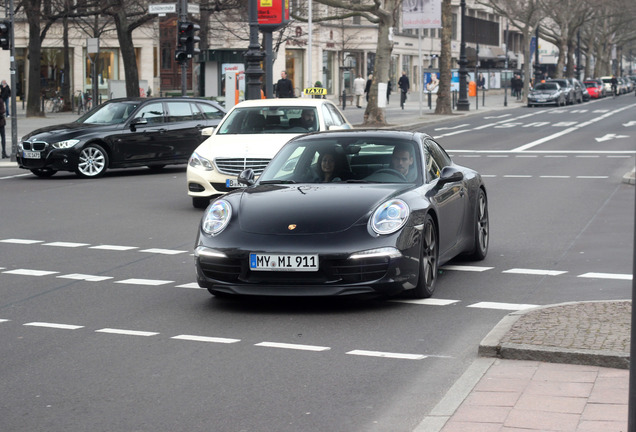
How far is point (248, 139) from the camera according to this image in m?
16.5

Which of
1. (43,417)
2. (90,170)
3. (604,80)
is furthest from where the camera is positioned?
(604,80)

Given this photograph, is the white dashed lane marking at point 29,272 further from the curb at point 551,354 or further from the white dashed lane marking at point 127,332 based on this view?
the curb at point 551,354

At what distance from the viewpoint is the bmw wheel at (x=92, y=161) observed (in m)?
22.2

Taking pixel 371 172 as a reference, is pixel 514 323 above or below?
below

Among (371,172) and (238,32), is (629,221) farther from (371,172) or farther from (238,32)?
(238,32)

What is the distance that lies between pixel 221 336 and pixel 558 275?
3751 mm

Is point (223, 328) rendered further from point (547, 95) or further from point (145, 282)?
point (547, 95)

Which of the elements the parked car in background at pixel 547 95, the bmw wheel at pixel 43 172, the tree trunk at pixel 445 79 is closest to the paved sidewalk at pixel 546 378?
the bmw wheel at pixel 43 172

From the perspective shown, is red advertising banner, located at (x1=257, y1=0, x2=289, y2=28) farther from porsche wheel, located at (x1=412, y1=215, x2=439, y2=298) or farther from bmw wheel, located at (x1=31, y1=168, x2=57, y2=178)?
porsche wheel, located at (x1=412, y1=215, x2=439, y2=298)

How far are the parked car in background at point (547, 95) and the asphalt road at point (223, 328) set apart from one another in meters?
52.6

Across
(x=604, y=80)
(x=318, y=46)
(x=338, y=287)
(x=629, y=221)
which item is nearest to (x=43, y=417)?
(x=338, y=287)

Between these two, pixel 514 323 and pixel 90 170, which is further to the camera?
pixel 90 170

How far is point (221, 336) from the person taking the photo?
24.9 ft

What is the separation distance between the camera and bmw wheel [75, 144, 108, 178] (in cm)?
2220
